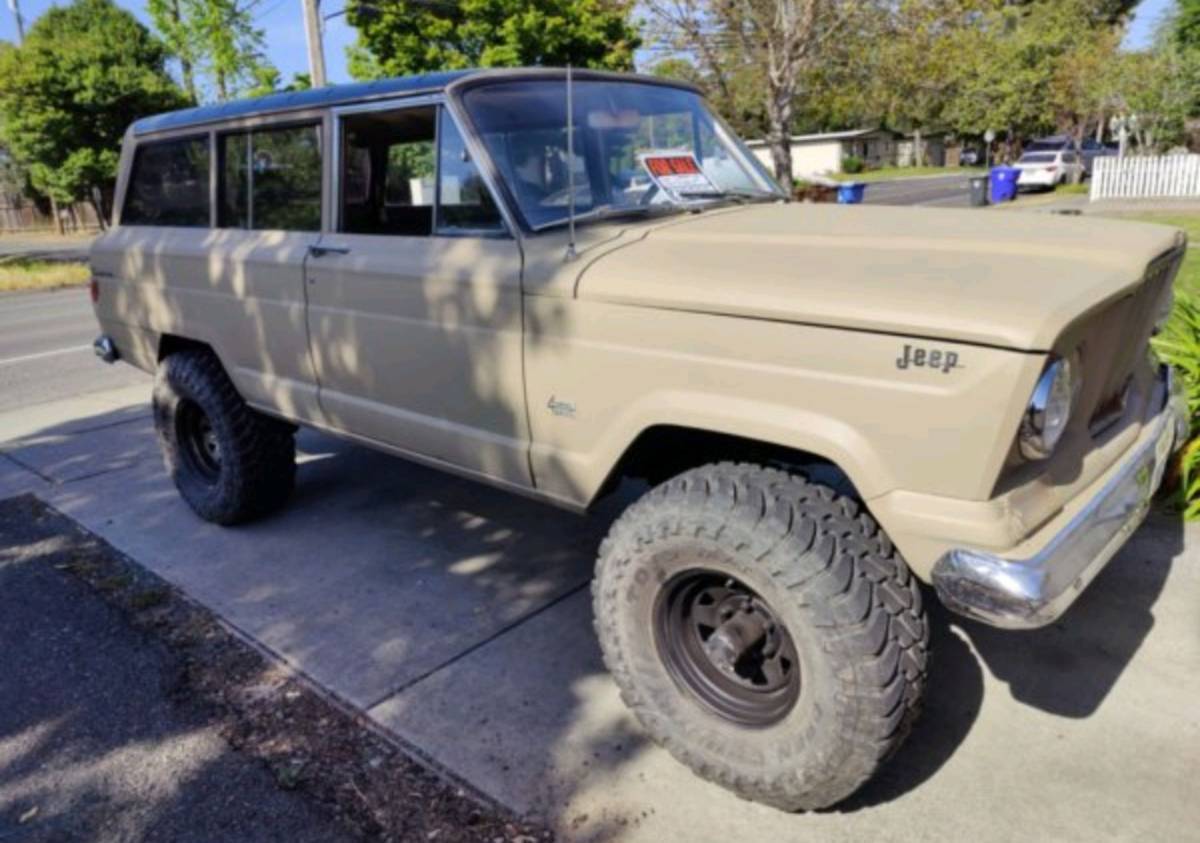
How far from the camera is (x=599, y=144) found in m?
3.34

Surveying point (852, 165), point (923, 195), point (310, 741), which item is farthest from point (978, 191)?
point (852, 165)

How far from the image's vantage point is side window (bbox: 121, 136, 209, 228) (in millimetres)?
4273

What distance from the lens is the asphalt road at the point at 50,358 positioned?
8.07 metres

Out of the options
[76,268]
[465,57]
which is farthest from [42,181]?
[465,57]

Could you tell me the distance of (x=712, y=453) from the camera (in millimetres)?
2934

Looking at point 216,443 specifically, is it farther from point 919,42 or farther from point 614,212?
point 919,42

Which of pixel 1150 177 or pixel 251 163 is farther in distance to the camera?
pixel 1150 177

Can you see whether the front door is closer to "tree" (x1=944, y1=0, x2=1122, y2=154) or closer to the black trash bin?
the black trash bin

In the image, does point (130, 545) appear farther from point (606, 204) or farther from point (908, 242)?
point (908, 242)

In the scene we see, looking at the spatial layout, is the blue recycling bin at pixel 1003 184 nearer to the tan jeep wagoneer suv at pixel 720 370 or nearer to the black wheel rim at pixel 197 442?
the tan jeep wagoneer suv at pixel 720 370

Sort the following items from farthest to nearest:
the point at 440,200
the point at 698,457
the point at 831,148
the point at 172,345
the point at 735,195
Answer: the point at 831,148, the point at 172,345, the point at 735,195, the point at 440,200, the point at 698,457

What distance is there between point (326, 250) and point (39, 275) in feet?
62.1

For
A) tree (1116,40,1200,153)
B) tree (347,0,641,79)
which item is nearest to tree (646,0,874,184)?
tree (347,0,641,79)

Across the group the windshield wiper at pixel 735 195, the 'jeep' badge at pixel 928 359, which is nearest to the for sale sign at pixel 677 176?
the windshield wiper at pixel 735 195
